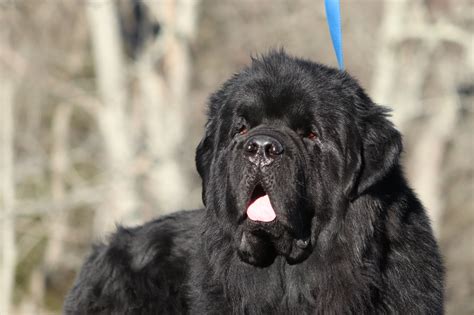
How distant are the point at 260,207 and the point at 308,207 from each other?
28 centimetres

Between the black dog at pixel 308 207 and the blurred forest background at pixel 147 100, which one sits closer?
the black dog at pixel 308 207

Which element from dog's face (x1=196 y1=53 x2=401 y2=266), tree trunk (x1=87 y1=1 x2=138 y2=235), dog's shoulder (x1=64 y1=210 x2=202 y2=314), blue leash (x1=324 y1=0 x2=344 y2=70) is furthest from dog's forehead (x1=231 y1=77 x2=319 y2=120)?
tree trunk (x1=87 y1=1 x2=138 y2=235)

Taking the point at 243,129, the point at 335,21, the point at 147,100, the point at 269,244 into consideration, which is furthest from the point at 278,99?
the point at 147,100

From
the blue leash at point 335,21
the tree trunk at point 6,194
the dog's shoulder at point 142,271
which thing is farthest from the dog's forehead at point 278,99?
the tree trunk at point 6,194

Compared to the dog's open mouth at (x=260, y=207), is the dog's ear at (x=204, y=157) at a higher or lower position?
higher

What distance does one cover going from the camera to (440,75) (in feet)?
91.1

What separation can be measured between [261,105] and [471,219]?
23.2 meters

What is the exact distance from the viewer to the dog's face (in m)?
5.12

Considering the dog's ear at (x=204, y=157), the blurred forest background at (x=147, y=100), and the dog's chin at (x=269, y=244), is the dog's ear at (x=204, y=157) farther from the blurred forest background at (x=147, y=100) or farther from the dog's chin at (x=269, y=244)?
the blurred forest background at (x=147, y=100)

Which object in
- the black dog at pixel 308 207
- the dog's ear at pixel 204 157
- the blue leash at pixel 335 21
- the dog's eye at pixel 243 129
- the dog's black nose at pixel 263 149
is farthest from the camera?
the blue leash at pixel 335 21

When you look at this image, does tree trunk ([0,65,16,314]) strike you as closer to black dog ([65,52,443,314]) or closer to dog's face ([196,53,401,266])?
black dog ([65,52,443,314])

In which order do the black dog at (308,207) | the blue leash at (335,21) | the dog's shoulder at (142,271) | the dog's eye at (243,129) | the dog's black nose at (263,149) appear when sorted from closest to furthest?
1. the dog's black nose at (263,149)
2. the black dog at (308,207)
3. the dog's eye at (243,129)
4. the blue leash at (335,21)
5. the dog's shoulder at (142,271)

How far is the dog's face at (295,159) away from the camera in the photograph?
16.8ft

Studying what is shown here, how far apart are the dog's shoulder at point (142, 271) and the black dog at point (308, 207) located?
673 millimetres
